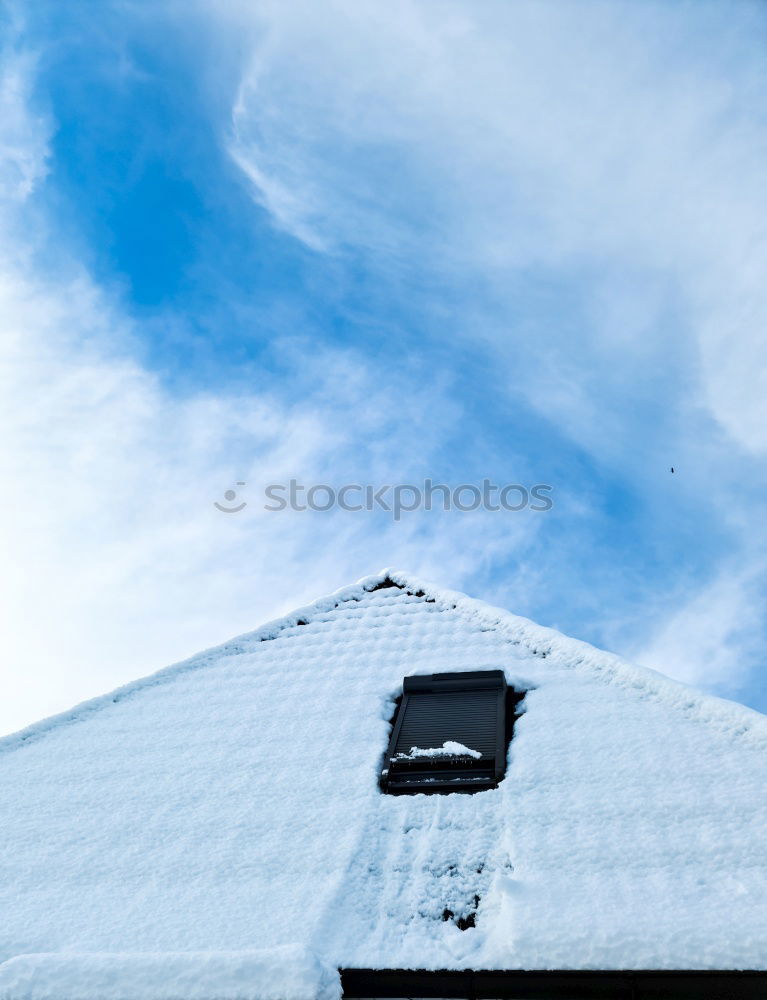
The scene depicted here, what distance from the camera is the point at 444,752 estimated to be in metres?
3.49

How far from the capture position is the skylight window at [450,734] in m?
3.31

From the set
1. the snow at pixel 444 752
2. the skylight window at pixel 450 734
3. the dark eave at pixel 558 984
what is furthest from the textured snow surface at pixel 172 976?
the snow at pixel 444 752

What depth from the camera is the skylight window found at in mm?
3314

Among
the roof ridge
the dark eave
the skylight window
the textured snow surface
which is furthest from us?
the roof ridge

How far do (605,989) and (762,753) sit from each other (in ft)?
4.50

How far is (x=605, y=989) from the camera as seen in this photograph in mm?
2145

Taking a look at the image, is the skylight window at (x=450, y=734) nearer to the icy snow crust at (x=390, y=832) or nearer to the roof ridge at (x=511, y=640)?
the icy snow crust at (x=390, y=832)

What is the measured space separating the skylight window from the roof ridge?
0.49 m

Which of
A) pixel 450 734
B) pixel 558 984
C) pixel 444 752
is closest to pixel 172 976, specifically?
pixel 558 984

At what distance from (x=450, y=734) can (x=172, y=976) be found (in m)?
1.71

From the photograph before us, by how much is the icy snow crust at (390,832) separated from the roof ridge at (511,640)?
20 millimetres

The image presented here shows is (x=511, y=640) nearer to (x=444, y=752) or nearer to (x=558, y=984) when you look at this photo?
(x=444, y=752)

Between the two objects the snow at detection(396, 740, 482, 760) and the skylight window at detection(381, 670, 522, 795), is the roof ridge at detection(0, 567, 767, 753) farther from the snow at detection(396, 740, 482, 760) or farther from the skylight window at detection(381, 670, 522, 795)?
the snow at detection(396, 740, 482, 760)

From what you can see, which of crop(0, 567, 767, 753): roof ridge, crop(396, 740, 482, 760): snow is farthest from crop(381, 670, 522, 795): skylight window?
crop(0, 567, 767, 753): roof ridge
